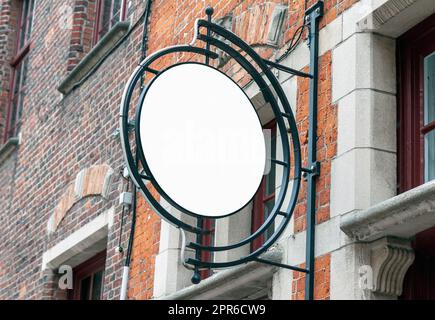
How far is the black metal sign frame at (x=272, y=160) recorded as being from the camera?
18.5 ft

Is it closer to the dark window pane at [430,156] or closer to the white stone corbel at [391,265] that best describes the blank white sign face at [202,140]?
the white stone corbel at [391,265]

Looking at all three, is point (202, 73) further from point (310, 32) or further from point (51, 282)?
point (51, 282)

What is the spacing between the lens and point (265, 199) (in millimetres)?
7453

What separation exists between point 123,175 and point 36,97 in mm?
3134

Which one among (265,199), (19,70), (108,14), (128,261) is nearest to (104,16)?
(108,14)

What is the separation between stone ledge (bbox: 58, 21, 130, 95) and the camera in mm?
9953

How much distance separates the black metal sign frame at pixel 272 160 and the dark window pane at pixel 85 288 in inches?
152

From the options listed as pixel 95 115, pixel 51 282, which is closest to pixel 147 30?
pixel 95 115

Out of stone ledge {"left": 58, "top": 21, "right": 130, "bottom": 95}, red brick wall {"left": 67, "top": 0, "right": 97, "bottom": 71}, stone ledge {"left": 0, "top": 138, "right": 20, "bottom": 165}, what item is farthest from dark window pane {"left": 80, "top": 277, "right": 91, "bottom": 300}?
stone ledge {"left": 0, "top": 138, "right": 20, "bottom": 165}

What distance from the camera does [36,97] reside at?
11.9m

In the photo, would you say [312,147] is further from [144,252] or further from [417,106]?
[144,252]

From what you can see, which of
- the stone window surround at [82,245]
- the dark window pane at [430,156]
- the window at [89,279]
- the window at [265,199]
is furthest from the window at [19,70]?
the dark window pane at [430,156]

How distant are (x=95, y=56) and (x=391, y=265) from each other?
210 inches
